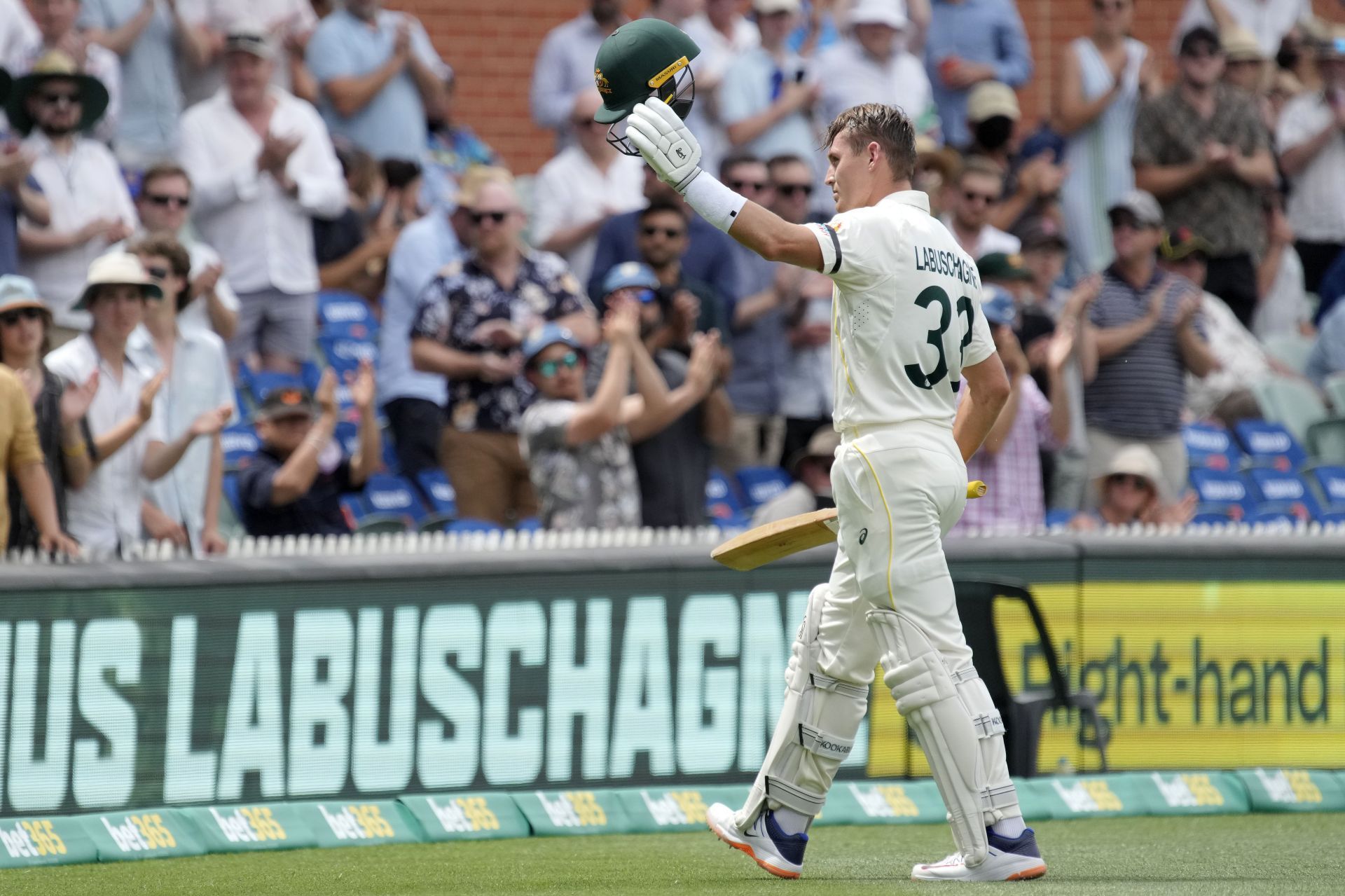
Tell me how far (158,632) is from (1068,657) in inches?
145

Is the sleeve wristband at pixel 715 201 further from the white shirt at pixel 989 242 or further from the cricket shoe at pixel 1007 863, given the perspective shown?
the white shirt at pixel 989 242

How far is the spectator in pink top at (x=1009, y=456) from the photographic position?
9875 millimetres

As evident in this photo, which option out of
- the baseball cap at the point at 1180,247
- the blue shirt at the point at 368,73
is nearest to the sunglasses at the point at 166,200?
the blue shirt at the point at 368,73

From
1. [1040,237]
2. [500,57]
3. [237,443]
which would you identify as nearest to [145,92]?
[237,443]

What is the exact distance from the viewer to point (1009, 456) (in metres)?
10.1

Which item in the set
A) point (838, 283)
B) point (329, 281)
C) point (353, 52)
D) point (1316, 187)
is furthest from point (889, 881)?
point (1316, 187)

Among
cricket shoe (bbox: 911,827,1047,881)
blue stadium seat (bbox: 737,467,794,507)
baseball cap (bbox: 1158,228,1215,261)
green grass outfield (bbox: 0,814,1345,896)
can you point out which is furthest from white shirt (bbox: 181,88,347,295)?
cricket shoe (bbox: 911,827,1047,881)

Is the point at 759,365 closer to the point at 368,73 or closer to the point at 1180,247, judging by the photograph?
the point at 1180,247

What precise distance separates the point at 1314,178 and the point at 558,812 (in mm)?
9309

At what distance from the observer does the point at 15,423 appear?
25.1ft

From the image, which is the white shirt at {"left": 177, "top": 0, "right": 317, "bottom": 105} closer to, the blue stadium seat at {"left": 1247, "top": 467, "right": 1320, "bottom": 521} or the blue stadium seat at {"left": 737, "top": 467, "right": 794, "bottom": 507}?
the blue stadium seat at {"left": 737, "top": 467, "right": 794, "bottom": 507}

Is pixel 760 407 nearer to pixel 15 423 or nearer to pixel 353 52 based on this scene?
pixel 353 52

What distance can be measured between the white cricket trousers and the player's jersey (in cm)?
7

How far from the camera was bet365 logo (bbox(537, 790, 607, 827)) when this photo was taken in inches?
300
